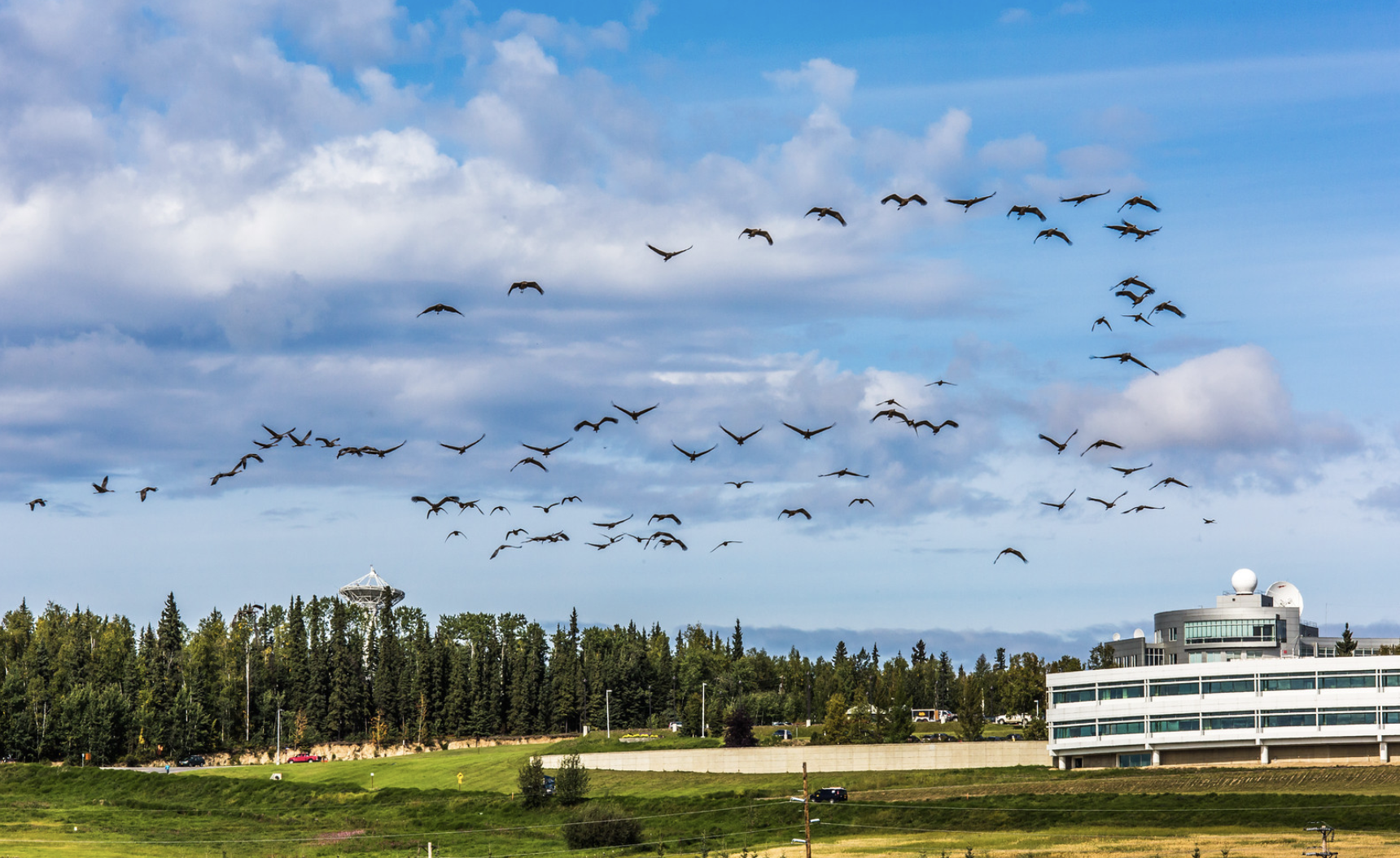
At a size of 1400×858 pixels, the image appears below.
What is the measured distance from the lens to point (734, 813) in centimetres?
11112

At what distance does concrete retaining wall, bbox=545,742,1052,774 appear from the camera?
141125mm

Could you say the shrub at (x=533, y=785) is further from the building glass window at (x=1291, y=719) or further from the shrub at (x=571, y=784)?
the building glass window at (x=1291, y=719)

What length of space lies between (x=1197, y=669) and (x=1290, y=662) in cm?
897

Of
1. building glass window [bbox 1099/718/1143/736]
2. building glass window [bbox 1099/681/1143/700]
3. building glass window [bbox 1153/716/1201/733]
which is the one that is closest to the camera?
building glass window [bbox 1153/716/1201/733]

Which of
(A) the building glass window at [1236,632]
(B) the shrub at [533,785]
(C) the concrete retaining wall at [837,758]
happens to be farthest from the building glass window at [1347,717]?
(B) the shrub at [533,785]

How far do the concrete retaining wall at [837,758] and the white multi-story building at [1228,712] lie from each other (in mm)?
4915

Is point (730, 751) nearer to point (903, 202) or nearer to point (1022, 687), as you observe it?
point (1022, 687)

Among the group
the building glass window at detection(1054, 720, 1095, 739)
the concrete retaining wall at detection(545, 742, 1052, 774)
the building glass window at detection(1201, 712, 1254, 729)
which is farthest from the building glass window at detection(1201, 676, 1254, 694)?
the concrete retaining wall at detection(545, 742, 1052, 774)

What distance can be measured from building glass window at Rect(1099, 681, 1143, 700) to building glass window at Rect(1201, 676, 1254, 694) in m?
6.60

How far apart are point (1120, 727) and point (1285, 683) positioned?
17.0 metres

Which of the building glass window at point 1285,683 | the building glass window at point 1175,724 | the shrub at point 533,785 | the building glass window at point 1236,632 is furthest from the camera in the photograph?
the building glass window at point 1236,632

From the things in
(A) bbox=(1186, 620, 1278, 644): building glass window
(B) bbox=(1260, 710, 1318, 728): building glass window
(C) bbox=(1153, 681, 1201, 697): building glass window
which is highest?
(A) bbox=(1186, 620, 1278, 644): building glass window

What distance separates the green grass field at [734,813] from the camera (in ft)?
313

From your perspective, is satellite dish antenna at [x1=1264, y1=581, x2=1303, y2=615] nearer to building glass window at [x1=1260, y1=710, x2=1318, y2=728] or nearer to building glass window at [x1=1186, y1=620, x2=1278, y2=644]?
building glass window at [x1=1186, y1=620, x2=1278, y2=644]
